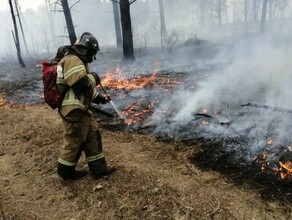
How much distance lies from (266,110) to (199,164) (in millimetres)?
2417

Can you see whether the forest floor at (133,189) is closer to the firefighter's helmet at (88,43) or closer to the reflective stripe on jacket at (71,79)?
the reflective stripe on jacket at (71,79)

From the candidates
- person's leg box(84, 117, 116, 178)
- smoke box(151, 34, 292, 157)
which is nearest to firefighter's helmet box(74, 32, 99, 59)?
person's leg box(84, 117, 116, 178)

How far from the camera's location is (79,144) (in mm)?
4559

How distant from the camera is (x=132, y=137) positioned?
6359 mm

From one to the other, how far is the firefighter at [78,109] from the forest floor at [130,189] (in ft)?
1.05

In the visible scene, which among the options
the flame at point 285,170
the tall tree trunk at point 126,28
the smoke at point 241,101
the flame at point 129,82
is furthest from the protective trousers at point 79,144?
the tall tree trunk at point 126,28

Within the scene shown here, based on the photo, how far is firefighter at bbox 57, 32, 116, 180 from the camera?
4262 mm

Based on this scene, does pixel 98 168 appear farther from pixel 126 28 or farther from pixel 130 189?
pixel 126 28

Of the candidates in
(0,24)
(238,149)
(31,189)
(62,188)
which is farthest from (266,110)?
(0,24)

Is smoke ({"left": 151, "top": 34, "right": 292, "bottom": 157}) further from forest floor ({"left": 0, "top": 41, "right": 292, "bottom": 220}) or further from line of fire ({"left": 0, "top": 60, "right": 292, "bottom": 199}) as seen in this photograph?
forest floor ({"left": 0, "top": 41, "right": 292, "bottom": 220})

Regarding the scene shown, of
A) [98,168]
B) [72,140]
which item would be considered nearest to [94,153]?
[98,168]

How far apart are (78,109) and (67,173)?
3.42ft

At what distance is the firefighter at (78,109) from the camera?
4.26 m

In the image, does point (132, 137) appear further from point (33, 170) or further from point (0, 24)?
point (0, 24)
